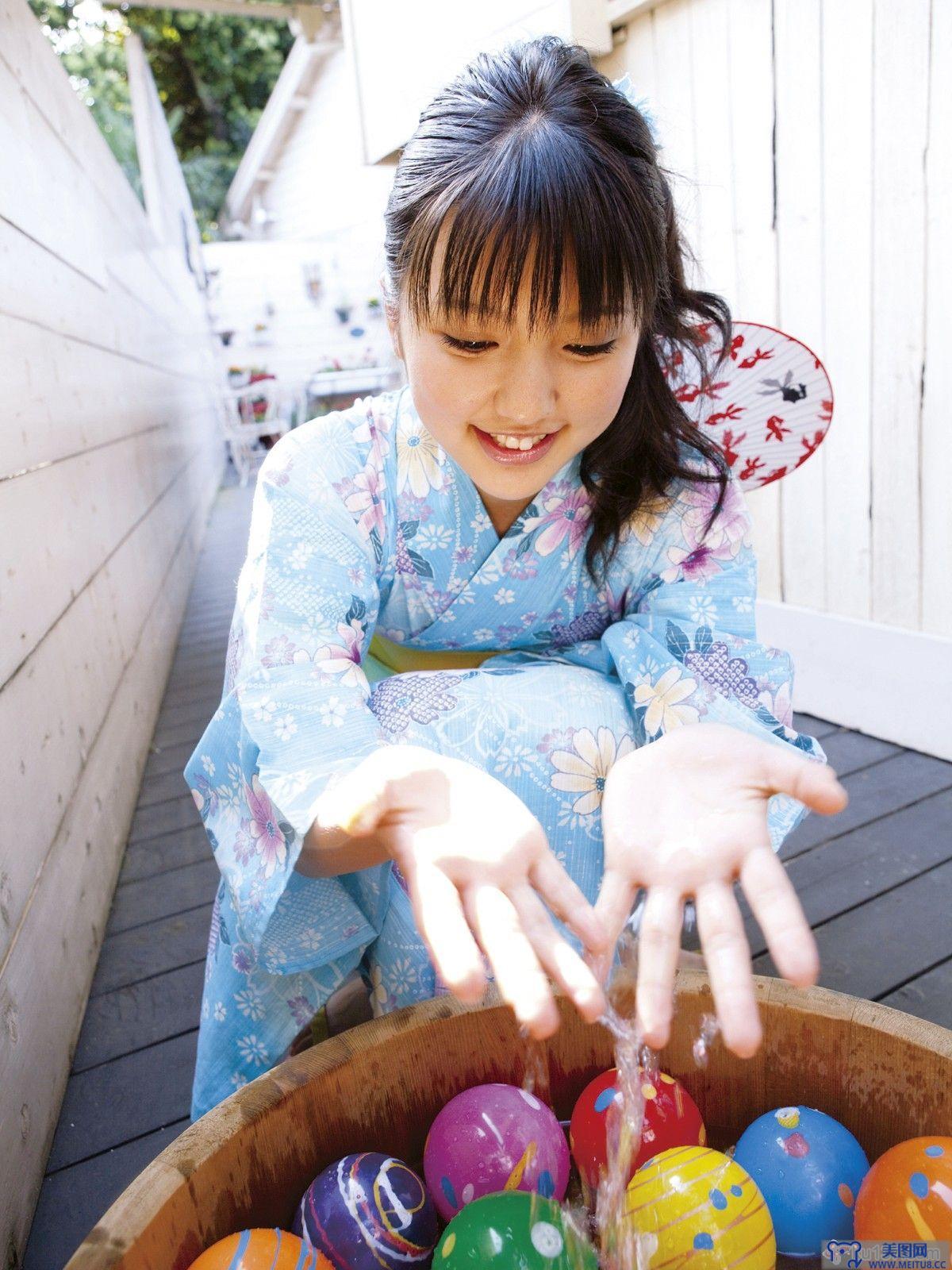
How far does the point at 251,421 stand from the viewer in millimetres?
10742

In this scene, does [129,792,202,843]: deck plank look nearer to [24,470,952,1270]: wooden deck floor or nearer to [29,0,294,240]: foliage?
[24,470,952,1270]: wooden deck floor

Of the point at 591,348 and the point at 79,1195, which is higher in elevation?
the point at 591,348

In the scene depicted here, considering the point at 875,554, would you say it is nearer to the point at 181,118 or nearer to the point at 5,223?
the point at 5,223

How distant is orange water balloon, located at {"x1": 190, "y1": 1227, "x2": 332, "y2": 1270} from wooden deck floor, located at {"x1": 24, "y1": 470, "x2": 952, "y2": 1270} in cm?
38

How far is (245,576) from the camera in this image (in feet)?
3.97

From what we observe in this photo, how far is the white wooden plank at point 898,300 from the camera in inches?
73.6

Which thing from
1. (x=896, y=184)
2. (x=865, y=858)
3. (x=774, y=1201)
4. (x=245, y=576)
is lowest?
(x=865, y=858)

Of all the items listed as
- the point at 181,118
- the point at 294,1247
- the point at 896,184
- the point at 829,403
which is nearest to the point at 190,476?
the point at 896,184

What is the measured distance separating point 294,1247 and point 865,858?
125 centimetres

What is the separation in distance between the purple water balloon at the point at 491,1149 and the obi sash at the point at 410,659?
0.57 meters

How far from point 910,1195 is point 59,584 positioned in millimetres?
1518

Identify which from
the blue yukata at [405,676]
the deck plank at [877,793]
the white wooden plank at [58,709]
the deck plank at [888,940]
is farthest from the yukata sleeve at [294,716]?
the deck plank at [877,793]

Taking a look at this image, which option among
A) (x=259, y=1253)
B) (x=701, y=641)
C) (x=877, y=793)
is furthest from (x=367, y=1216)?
(x=877, y=793)

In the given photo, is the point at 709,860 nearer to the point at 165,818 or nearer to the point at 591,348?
the point at 591,348
